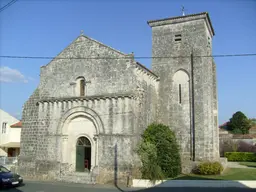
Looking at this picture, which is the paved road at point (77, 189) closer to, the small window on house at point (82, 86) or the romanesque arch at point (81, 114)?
the romanesque arch at point (81, 114)

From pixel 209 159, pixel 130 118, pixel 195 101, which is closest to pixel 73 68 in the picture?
pixel 130 118

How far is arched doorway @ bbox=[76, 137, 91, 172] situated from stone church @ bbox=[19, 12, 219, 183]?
0.25 feet

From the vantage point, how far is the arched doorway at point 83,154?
21453 mm

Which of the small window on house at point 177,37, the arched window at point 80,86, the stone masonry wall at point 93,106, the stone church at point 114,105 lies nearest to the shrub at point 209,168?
the stone church at point 114,105

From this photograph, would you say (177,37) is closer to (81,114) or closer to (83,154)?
(81,114)

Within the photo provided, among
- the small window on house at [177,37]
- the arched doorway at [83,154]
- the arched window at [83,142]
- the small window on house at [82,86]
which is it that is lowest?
the arched doorway at [83,154]

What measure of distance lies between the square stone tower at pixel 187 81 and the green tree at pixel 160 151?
9.77ft

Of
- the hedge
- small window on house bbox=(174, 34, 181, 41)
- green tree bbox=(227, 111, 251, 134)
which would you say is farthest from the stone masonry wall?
green tree bbox=(227, 111, 251, 134)

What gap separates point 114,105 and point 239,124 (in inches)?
1591

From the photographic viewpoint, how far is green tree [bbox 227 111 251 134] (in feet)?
173

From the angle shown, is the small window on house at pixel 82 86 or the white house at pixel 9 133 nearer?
the small window on house at pixel 82 86

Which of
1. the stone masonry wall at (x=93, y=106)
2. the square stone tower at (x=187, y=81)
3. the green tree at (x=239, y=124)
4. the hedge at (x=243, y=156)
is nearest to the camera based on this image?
the stone masonry wall at (x=93, y=106)

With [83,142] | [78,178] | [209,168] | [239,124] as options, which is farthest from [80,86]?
[239,124]

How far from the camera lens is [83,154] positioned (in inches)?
853
